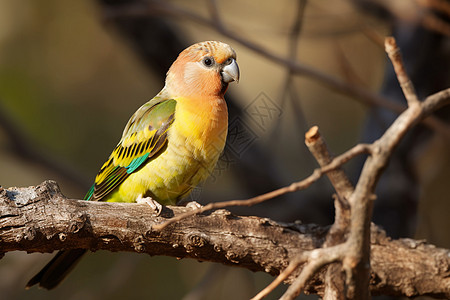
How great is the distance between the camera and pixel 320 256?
1.70 metres

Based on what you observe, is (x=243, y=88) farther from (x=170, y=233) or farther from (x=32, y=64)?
(x=170, y=233)

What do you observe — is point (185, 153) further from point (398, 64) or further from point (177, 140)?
point (398, 64)

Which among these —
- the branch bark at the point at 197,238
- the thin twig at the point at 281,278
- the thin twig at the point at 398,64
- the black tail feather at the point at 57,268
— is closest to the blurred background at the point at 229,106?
the branch bark at the point at 197,238

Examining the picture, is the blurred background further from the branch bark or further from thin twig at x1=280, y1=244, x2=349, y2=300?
thin twig at x1=280, y1=244, x2=349, y2=300

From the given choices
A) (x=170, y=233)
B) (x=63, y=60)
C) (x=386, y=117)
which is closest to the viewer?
(x=170, y=233)

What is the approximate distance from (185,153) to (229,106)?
83.0 inches

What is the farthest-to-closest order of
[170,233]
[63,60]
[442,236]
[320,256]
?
[63,60]
[442,236]
[170,233]
[320,256]

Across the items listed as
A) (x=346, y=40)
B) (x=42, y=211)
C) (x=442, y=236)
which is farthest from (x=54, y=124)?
(x=442, y=236)

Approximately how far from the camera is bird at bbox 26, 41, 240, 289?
2.85 meters

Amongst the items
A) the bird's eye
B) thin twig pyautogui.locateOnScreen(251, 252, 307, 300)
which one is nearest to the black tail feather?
the bird's eye

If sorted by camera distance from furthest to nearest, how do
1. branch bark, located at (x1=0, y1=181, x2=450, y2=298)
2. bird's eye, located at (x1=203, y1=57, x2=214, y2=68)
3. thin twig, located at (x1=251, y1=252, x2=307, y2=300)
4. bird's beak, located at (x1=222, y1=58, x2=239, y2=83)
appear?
bird's eye, located at (x1=203, y1=57, x2=214, y2=68) → bird's beak, located at (x1=222, y1=58, x2=239, y2=83) → branch bark, located at (x1=0, y1=181, x2=450, y2=298) → thin twig, located at (x1=251, y1=252, x2=307, y2=300)

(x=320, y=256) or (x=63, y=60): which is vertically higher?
(x=63, y=60)

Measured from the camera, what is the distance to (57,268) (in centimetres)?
292

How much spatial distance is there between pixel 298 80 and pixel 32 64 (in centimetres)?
365
